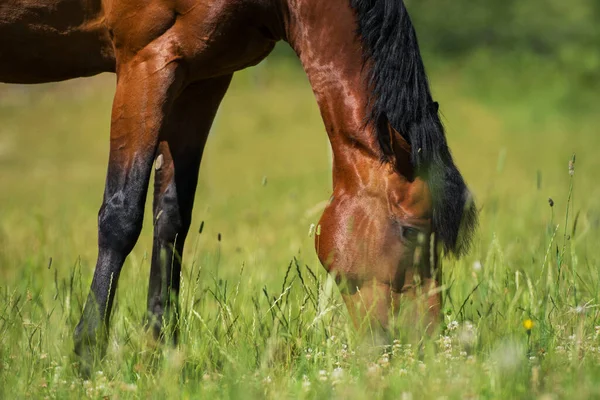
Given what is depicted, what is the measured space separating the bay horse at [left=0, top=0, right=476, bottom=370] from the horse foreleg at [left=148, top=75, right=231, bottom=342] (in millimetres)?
272

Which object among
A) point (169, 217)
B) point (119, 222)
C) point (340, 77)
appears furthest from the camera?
point (169, 217)

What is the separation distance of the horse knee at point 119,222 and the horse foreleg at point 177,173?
49cm

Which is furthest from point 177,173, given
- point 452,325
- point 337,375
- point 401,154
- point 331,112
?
point 337,375

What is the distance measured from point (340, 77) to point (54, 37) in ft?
4.43

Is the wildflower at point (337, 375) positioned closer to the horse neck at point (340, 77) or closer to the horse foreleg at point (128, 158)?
the horse neck at point (340, 77)

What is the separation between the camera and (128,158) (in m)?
3.69

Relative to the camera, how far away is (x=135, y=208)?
147 inches

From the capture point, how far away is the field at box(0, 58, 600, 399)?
3041 millimetres

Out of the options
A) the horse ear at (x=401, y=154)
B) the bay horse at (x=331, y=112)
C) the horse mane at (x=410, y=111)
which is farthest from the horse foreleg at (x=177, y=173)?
the horse ear at (x=401, y=154)

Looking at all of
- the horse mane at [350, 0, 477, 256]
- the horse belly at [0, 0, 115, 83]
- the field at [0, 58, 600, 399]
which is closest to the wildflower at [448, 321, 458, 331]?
the field at [0, 58, 600, 399]

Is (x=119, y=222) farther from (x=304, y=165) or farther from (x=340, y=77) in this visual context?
(x=304, y=165)

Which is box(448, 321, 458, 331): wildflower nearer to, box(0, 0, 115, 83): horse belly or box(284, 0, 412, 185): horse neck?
box(284, 0, 412, 185): horse neck

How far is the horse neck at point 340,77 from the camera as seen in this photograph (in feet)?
11.7

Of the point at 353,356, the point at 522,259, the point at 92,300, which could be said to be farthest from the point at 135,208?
the point at 522,259
